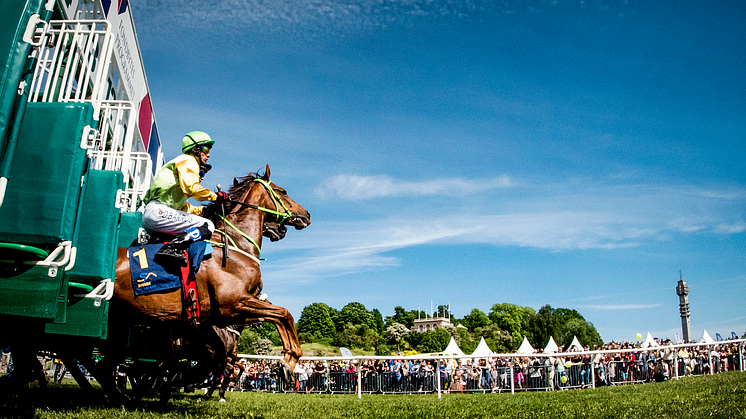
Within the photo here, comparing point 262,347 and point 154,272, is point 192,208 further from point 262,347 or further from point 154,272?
point 262,347

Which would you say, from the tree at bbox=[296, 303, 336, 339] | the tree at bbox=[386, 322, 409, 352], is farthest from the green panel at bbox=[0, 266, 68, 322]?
the tree at bbox=[296, 303, 336, 339]

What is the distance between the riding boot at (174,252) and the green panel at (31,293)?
6.44ft

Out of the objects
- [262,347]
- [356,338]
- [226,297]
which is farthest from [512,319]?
[226,297]

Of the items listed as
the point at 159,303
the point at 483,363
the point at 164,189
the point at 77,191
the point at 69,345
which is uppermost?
the point at 164,189

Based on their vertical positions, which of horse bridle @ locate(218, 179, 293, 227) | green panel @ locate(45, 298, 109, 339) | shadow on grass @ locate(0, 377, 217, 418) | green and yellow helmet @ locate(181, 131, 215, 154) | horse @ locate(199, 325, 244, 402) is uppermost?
green and yellow helmet @ locate(181, 131, 215, 154)

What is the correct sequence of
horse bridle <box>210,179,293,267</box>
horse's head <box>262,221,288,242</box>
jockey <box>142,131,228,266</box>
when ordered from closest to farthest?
jockey <box>142,131,228,266</box> < horse bridle <box>210,179,293,267</box> < horse's head <box>262,221,288,242</box>

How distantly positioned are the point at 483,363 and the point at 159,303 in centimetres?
1857

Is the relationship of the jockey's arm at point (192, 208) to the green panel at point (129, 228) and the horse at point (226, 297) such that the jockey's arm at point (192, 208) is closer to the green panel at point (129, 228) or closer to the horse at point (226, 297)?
the horse at point (226, 297)

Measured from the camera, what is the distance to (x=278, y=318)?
618 centimetres

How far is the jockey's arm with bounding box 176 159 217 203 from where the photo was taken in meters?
6.12

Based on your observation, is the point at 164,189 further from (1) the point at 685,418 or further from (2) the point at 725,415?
(2) the point at 725,415

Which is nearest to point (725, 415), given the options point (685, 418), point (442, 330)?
point (685, 418)

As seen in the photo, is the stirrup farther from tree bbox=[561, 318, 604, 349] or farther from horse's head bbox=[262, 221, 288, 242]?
tree bbox=[561, 318, 604, 349]

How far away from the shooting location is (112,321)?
5.71 metres
